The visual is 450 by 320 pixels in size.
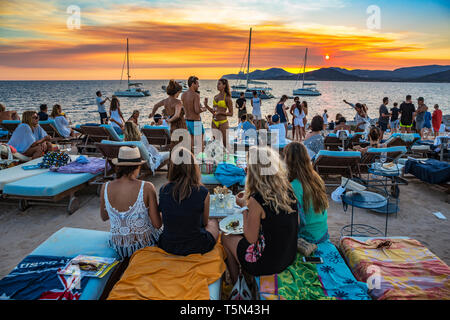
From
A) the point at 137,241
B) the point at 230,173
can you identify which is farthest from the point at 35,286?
the point at 230,173

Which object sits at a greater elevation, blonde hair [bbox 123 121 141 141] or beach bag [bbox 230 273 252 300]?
blonde hair [bbox 123 121 141 141]

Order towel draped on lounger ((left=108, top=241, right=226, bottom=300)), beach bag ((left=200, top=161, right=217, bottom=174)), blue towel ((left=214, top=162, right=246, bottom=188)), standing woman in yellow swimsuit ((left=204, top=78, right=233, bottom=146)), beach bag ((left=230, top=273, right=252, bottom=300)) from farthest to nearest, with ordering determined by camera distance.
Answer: standing woman in yellow swimsuit ((left=204, top=78, right=233, bottom=146)) < beach bag ((left=200, top=161, right=217, bottom=174)) < blue towel ((left=214, top=162, right=246, bottom=188)) < beach bag ((left=230, top=273, right=252, bottom=300)) < towel draped on lounger ((left=108, top=241, right=226, bottom=300))

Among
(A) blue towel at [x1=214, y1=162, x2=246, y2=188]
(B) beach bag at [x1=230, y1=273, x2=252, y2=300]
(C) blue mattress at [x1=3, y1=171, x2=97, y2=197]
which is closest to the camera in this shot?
(B) beach bag at [x1=230, y1=273, x2=252, y2=300]

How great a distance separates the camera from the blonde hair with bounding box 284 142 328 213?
257 cm

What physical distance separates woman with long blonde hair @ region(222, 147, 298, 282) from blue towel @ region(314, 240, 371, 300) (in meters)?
0.30

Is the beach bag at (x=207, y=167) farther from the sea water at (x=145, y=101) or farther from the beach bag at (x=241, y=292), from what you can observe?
the sea water at (x=145, y=101)

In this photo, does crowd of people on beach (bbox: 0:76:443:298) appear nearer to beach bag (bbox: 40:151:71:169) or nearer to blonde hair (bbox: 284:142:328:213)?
blonde hair (bbox: 284:142:328:213)

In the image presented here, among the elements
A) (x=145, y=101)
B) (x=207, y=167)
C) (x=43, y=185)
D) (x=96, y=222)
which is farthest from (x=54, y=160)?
(x=145, y=101)

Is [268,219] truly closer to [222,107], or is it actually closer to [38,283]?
[38,283]

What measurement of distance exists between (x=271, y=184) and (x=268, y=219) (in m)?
0.29

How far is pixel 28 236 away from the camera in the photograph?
3787mm

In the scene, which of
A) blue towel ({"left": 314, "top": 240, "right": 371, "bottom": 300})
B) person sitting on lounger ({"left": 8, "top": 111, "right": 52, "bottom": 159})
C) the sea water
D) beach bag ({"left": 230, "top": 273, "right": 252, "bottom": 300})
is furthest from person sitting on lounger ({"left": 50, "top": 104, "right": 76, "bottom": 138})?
the sea water
